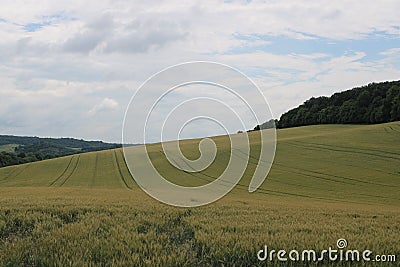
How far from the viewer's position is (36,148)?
140 m

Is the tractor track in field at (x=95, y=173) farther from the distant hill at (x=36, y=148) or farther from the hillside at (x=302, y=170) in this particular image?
the distant hill at (x=36, y=148)

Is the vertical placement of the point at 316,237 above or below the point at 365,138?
below

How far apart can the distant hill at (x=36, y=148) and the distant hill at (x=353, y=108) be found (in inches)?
1969

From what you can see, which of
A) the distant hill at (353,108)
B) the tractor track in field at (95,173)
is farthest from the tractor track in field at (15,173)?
the distant hill at (353,108)

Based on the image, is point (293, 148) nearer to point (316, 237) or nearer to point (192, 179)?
point (192, 179)

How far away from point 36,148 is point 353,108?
349ft

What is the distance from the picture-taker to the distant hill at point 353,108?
80.1 m

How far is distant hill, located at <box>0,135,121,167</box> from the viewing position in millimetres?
86375

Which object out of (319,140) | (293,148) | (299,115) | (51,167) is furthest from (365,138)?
(299,115)

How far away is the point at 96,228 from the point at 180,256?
2428 millimetres

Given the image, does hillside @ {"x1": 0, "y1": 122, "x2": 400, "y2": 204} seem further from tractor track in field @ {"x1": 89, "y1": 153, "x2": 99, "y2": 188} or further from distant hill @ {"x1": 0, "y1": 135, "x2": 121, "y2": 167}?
distant hill @ {"x1": 0, "y1": 135, "x2": 121, "y2": 167}

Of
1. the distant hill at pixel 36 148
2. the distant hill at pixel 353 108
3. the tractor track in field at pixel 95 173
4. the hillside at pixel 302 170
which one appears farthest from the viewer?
the distant hill at pixel 36 148

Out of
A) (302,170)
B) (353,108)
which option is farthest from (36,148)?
(302,170)

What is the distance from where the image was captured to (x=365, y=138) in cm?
5453
